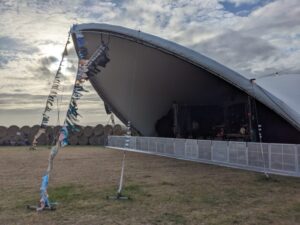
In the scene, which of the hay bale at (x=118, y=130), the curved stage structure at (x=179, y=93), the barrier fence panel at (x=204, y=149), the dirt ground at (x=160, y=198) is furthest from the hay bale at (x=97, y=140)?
the dirt ground at (x=160, y=198)

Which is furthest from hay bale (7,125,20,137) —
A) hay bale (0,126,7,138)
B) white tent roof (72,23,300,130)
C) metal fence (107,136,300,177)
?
white tent roof (72,23,300,130)

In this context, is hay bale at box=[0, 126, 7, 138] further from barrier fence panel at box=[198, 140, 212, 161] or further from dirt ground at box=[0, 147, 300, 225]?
barrier fence panel at box=[198, 140, 212, 161]

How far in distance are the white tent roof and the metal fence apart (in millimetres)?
2279

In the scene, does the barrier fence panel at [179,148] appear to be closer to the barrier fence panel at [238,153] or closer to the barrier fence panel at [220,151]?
the barrier fence panel at [220,151]

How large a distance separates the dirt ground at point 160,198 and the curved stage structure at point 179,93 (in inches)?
205

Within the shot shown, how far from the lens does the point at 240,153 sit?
546 inches

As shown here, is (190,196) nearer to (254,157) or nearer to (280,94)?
(254,157)

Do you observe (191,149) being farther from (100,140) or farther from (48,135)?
(48,135)

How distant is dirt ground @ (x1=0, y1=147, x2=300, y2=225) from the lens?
6.67 metres

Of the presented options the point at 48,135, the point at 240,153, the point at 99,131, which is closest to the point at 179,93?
the point at 240,153

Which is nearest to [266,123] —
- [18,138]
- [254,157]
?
[254,157]

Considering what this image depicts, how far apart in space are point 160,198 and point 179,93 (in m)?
17.6

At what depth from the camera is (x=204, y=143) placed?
16.3 metres

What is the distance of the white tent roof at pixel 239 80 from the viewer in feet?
47.2
